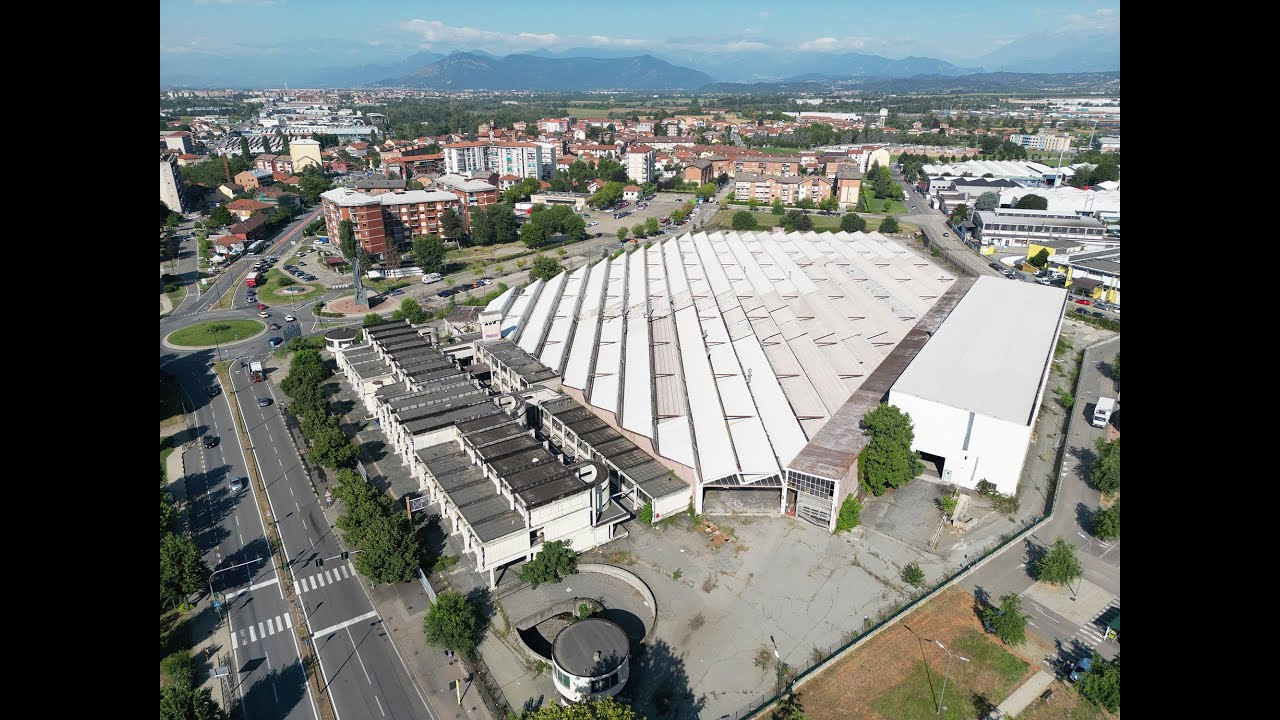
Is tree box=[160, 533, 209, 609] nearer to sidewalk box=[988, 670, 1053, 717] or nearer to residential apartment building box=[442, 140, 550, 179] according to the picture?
sidewalk box=[988, 670, 1053, 717]

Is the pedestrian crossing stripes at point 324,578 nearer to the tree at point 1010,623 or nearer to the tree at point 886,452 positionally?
the tree at point 886,452

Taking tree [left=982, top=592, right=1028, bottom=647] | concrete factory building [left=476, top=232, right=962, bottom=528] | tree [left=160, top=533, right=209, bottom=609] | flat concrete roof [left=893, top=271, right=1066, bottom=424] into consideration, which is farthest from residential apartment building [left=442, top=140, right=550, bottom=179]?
tree [left=982, top=592, right=1028, bottom=647]

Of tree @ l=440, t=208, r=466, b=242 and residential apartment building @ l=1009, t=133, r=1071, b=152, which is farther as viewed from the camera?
residential apartment building @ l=1009, t=133, r=1071, b=152

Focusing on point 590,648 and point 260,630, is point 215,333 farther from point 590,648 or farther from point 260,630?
point 590,648

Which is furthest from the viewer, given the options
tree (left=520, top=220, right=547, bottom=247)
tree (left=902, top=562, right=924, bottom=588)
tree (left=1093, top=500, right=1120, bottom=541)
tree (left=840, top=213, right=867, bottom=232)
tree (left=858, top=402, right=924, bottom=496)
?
tree (left=840, top=213, right=867, bottom=232)

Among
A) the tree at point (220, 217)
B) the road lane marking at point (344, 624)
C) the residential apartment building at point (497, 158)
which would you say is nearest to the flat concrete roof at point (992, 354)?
the road lane marking at point (344, 624)
